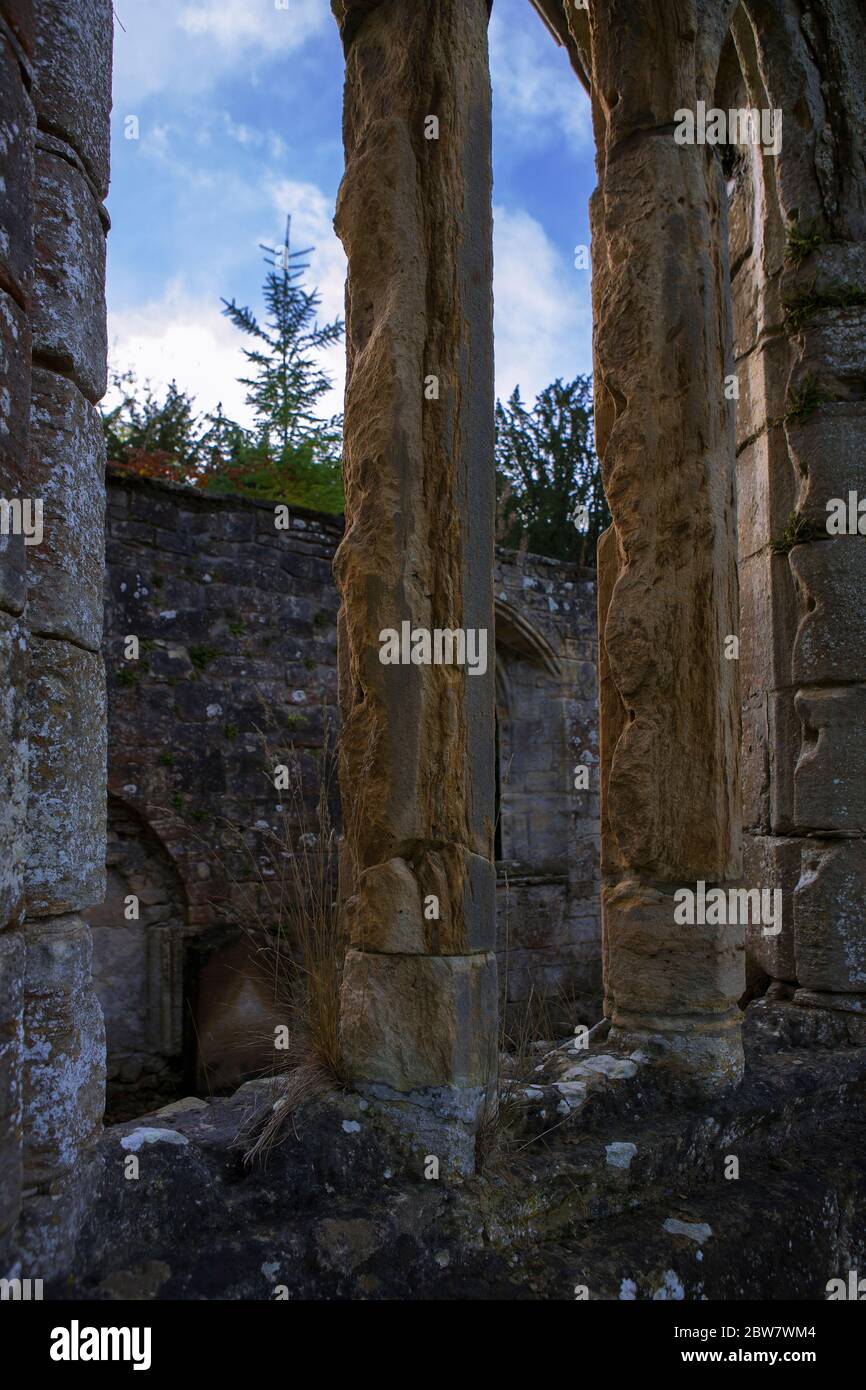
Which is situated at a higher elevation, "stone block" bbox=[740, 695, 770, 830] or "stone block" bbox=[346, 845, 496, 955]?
"stone block" bbox=[740, 695, 770, 830]

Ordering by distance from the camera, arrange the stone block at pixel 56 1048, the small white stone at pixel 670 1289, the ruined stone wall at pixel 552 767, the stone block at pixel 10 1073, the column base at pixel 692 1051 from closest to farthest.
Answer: the stone block at pixel 10 1073 → the stone block at pixel 56 1048 → the small white stone at pixel 670 1289 → the column base at pixel 692 1051 → the ruined stone wall at pixel 552 767

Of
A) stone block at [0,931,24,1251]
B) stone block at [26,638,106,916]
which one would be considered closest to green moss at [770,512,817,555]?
stone block at [26,638,106,916]

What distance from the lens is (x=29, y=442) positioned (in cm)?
173

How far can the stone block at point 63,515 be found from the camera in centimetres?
176

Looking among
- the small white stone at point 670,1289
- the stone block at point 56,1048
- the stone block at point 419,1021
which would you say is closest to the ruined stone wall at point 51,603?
the stone block at point 56,1048

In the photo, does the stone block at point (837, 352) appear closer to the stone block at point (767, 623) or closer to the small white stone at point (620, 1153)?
the stone block at point (767, 623)

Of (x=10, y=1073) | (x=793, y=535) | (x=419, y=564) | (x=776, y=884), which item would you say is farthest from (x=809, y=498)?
(x=10, y=1073)

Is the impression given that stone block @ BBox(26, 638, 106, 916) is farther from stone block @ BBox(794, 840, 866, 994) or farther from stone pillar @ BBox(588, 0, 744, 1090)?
stone block @ BBox(794, 840, 866, 994)

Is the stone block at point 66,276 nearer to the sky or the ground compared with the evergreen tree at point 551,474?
nearer to the ground

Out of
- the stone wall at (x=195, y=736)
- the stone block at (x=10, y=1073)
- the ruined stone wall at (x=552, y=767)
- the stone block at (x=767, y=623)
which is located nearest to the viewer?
the stone block at (x=10, y=1073)

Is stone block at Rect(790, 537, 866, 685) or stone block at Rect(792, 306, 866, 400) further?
stone block at Rect(792, 306, 866, 400)

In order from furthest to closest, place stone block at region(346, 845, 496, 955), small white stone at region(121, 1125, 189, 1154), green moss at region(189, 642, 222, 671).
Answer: green moss at region(189, 642, 222, 671), stone block at region(346, 845, 496, 955), small white stone at region(121, 1125, 189, 1154)

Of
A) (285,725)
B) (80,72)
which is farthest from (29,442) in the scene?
(285,725)

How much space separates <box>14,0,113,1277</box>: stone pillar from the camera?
5.61 ft
